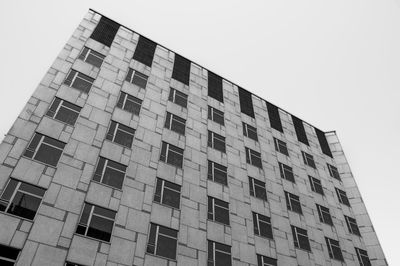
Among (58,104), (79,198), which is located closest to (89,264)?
(79,198)

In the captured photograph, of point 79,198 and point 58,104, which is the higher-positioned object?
point 58,104

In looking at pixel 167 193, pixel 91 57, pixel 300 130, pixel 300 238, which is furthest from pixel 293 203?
pixel 91 57

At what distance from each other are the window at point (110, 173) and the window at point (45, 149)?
2491 mm

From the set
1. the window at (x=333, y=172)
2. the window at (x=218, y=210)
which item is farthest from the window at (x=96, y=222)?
the window at (x=333, y=172)

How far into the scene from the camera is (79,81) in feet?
77.5

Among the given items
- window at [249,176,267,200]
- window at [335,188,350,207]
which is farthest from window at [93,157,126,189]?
window at [335,188,350,207]

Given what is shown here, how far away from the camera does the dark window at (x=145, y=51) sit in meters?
29.4

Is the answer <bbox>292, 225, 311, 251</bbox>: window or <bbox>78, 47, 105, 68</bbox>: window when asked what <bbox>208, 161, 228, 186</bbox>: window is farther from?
<bbox>78, 47, 105, 68</bbox>: window

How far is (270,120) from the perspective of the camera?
34.8 metres

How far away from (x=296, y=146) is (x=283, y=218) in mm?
10841

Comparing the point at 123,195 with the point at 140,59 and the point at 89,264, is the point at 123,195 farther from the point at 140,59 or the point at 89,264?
the point at 140,59

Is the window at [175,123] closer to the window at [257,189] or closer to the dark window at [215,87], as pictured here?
the dark window at [215,87]

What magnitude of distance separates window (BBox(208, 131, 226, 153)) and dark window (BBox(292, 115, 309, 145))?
12.0 m

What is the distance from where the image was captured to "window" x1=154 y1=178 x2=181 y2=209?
20922 mm
